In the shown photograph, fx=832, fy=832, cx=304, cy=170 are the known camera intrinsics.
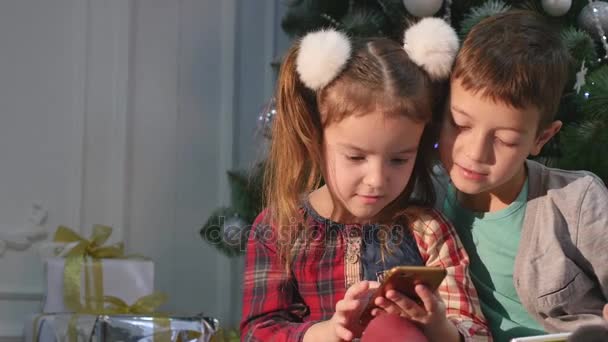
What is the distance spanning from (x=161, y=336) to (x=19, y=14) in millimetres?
987

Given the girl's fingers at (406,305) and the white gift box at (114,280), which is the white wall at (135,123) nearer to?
the white gift box at (114,280)

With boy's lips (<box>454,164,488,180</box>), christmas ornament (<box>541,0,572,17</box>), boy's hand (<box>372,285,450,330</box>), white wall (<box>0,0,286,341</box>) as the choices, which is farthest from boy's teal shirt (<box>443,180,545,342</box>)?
white wall (<box>0,0,286,341</box>)

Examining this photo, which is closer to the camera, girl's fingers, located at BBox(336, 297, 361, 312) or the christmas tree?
girl's fingers, located at BBox(336, 297, 361, 312)

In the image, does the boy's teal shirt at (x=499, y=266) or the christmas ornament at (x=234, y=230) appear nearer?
the boy's teal shirt at (x=499, y=266)

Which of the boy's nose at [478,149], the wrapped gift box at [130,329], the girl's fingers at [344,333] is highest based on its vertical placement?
the boy's nose at [478,149]

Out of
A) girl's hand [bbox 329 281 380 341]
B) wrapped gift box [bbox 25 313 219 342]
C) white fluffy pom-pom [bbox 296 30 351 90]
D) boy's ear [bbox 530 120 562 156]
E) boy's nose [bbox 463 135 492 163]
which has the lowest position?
wrapped gift box [bbox 25 313 219 342]

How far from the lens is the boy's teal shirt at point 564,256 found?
111 cm

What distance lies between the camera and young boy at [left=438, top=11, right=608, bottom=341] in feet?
3.51

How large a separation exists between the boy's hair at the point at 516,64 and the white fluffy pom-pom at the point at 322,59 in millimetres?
153

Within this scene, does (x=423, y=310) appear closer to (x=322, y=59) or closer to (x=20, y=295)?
(x=322, y=59)

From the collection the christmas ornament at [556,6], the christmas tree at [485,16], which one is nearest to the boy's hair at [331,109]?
the christmas tree at [485,16]

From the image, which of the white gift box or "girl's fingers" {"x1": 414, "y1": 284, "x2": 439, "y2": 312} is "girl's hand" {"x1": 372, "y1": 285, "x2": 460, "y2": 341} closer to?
"girl's fingers" {"x1": 414, "y1": 284, "x2": 439, "y2": 312}

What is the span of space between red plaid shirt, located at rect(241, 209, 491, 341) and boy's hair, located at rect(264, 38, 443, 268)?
25 mm

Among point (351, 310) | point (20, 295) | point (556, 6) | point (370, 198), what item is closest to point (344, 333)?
point (351, 310)
